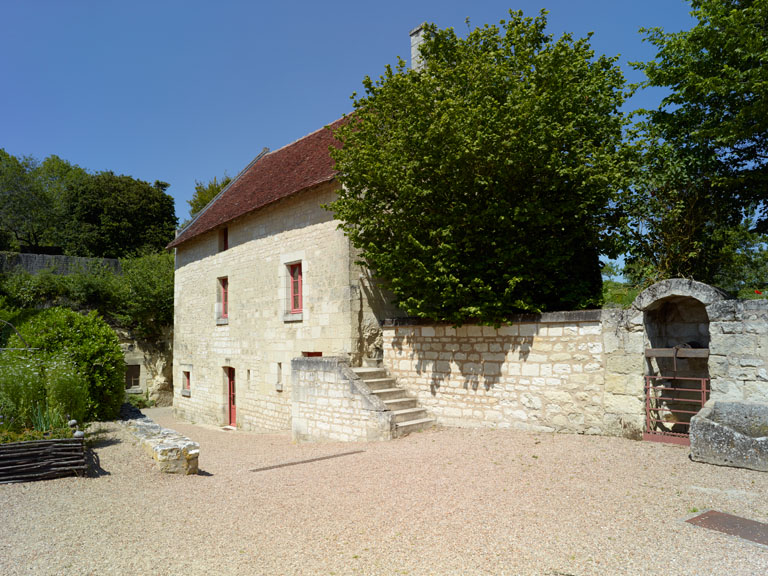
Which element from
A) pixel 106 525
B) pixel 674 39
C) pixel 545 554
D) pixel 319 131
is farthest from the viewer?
pixel 319 131

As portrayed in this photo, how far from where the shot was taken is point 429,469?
247 inches

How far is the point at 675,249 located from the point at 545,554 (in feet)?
21.4

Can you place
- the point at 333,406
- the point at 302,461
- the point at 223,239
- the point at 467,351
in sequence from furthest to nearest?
1. the point at 223,239
2. the point at 333,406
3. the point at 467,351
4. the point at 302,461

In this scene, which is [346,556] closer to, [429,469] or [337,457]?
[429,469]

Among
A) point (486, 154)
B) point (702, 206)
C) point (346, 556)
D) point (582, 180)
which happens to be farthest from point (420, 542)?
point (702, 206)

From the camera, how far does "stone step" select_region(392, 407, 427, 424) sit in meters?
8.91

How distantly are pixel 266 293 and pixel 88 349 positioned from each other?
179 inches

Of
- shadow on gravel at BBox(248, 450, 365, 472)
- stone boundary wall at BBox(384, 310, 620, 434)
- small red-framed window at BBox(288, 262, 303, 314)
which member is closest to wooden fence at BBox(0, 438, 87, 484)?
shadow on gravel at BBox(248, 450, 365, 472)

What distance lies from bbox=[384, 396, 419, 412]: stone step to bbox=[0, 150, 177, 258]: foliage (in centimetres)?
2518

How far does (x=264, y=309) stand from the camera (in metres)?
12.8

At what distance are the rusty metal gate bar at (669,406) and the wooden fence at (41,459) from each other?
7059mm

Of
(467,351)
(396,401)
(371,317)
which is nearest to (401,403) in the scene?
(396,401)

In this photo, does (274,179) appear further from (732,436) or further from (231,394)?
(732,436)

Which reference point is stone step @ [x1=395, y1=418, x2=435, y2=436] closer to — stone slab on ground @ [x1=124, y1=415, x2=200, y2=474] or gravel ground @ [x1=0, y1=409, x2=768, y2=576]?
gravel ground @ [x1=0, y1=409, x2=768, y2=576]
